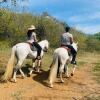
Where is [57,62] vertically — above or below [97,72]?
above

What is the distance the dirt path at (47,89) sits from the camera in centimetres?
1405

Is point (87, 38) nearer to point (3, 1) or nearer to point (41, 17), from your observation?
point (41, 17)

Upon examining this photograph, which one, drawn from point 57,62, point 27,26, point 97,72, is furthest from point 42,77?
point 27,26

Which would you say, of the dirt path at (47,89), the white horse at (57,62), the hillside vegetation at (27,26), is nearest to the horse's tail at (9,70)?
the dirt path at (47,89)

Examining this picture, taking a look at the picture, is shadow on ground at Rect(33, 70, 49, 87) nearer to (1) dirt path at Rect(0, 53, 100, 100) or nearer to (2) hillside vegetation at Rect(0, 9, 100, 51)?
(1) dirt path at Rect(0, 53, 100, 100)

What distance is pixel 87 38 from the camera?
44500 millimetres

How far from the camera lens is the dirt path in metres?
14.1

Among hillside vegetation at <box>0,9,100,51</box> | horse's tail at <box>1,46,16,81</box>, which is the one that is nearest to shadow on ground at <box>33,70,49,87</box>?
horse's tail at <box>1,46,16,81</box>

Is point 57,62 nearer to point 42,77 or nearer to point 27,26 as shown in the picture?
point 42,77

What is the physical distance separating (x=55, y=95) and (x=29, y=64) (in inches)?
178

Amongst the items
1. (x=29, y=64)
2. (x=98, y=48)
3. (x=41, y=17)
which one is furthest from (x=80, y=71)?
(x=98, y=48)

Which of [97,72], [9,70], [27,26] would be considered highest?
[27,26]

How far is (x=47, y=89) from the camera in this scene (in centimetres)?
1488

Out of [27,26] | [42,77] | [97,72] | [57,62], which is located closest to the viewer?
[57,62]
